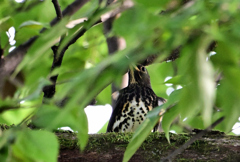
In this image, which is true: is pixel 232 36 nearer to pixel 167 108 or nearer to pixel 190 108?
pixel 190 108

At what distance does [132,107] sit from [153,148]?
1245 mm

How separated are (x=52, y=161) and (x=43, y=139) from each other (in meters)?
0.05

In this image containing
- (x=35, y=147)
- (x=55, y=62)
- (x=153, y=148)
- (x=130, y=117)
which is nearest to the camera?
(x=35, y=147)

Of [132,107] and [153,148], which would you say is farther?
[132,107]

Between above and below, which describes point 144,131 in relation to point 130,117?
below

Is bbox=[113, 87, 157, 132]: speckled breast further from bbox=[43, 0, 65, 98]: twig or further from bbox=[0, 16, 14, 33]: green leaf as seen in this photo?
bbox=[0, 16, 14, 33]: green leaf

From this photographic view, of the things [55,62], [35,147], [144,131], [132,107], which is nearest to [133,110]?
[132,107]

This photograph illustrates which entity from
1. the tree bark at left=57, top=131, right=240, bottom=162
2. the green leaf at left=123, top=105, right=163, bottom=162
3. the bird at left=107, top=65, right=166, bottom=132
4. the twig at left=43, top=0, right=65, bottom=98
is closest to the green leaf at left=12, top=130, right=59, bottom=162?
the green leaf at left=123, top=105, right=163, bottom=162

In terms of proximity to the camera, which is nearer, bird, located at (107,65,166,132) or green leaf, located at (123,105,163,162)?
green leaf, located at (123,105,163,162)

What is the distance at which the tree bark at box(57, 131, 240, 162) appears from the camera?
1.33 m

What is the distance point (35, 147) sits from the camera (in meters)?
0.70

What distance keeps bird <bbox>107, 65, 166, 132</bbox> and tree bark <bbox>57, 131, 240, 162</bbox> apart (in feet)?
3.27

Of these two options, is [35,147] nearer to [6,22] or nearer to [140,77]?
[6,22]

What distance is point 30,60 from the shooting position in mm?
694
